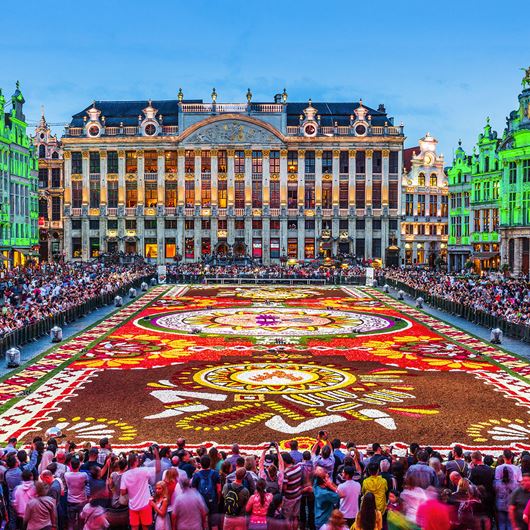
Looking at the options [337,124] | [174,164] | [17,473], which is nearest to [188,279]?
[174,164]

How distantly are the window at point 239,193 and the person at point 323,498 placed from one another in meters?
74.8

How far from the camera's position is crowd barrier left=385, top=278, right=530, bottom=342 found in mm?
27391

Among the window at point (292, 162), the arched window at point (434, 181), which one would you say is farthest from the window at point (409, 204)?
the window at point (292, 162)

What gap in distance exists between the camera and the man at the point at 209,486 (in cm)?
905

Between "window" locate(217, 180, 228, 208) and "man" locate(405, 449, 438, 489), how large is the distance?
2950 inches

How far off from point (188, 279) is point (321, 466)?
49.8m

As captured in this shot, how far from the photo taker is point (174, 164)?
83.7 meters

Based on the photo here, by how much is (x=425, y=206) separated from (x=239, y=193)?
77.4 feet

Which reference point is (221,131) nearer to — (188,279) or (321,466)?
(188,279)

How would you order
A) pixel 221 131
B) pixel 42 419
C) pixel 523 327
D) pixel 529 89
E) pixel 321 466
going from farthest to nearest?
pixel 221 131
pixel 529 89
pixel 523 327
pixel 42 419
pixel 321 466

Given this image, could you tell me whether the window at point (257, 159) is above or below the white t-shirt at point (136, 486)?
above

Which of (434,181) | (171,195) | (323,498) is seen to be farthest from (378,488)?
(434,181)

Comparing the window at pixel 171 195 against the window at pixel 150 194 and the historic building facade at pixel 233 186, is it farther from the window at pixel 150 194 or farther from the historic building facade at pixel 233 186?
the window at pixel 150 194

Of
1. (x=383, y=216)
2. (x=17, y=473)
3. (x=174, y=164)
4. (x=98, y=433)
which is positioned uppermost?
(x=174, y=164)
